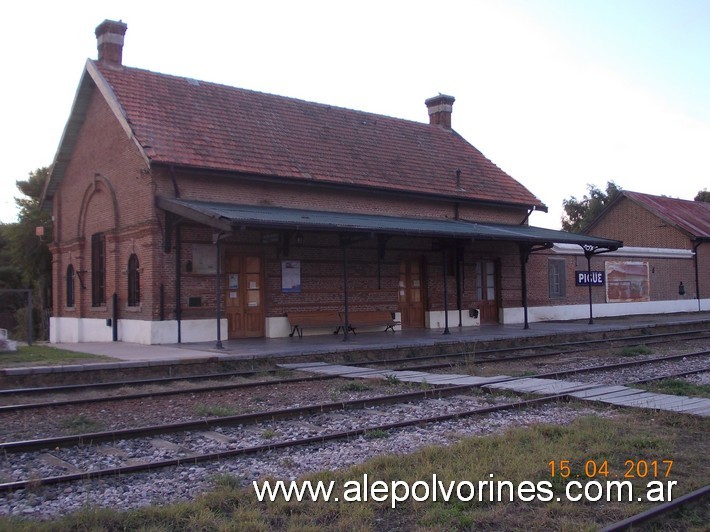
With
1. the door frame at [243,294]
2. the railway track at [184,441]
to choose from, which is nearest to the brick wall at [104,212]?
the door frame at [243,294]

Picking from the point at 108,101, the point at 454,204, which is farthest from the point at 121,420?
the point at 454,204

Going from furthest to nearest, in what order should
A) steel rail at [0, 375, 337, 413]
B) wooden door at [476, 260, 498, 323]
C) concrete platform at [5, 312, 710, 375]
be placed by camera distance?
wooden door at [476, 260, 498, 323], concrete platform at [5, 312, 710, 375], steel rail at [0, 375, 337, 413]

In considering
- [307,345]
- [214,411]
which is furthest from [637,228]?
[214,411]

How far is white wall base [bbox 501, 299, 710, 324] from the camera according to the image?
24.3 metres

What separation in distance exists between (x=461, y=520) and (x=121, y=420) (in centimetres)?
537

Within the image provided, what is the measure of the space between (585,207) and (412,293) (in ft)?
132

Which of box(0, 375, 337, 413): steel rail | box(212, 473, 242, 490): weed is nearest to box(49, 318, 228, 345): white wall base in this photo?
box(0, 375, 337, 413): steel rail

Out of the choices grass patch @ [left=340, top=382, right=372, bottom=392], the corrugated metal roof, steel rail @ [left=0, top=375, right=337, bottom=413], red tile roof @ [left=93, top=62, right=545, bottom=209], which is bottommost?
grass patch @ [left=340, top=382, right=372, bottom=392]

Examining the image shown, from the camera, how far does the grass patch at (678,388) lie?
9508 millimetres

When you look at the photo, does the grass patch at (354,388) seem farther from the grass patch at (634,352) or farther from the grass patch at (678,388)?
the grass patch at (634,352)

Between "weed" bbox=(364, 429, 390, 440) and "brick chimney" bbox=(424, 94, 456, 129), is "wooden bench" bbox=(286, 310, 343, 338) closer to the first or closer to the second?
"weed" bbox=(364, 429, 390, 440)

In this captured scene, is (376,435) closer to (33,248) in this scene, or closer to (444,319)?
(444,319)

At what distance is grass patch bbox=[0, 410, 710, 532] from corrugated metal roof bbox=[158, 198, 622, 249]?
8.84 metres

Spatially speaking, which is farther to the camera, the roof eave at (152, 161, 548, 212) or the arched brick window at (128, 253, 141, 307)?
the arched brick window at (128, 253, 141, 307)
